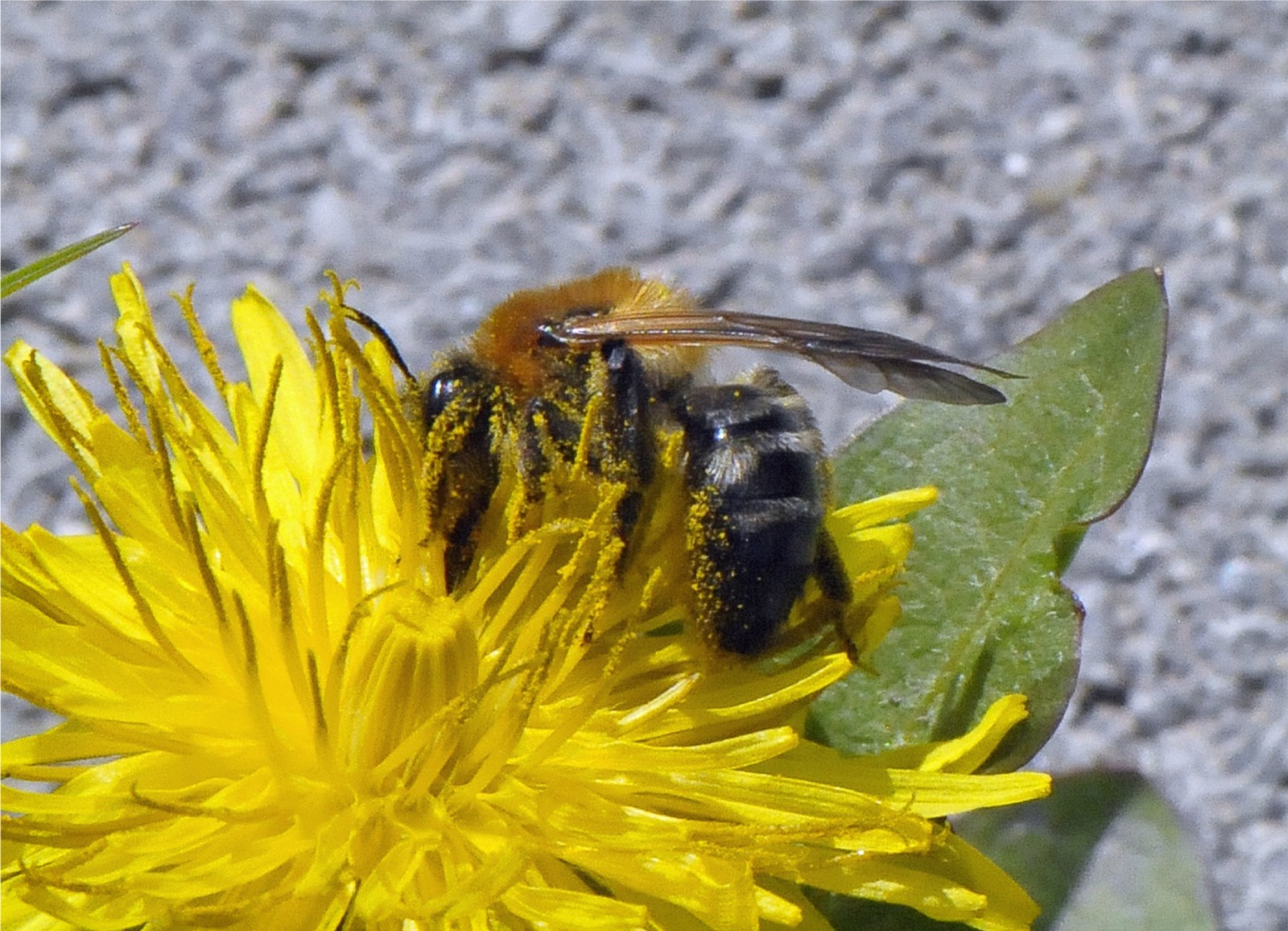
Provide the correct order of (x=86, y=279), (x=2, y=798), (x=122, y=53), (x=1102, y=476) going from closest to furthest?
(x=2, y=798) → (x=1102, y=476) → (x=86, y=279) → (x=122, y=53)

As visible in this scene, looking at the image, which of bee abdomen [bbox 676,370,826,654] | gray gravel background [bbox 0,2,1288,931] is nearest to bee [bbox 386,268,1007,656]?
bee abdomen [bbox 676,370,826,654]

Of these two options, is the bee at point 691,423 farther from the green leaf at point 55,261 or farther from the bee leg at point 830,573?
the green leaf at point 55,261

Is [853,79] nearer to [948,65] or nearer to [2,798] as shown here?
[948,65]

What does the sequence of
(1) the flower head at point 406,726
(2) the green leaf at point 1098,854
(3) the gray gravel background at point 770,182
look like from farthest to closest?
(3) the gray gravel background at point 770,182, (2) the green leaf at point 1098,854, (1) the flower head at point 406,726

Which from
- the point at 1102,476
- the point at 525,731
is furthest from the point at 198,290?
the point at 1102,476

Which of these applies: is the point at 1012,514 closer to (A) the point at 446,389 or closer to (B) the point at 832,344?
(B) the point at 832,344

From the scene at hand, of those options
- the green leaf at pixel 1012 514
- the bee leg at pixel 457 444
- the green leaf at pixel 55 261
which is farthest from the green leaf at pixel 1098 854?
the green leaf at pixel 55 261
